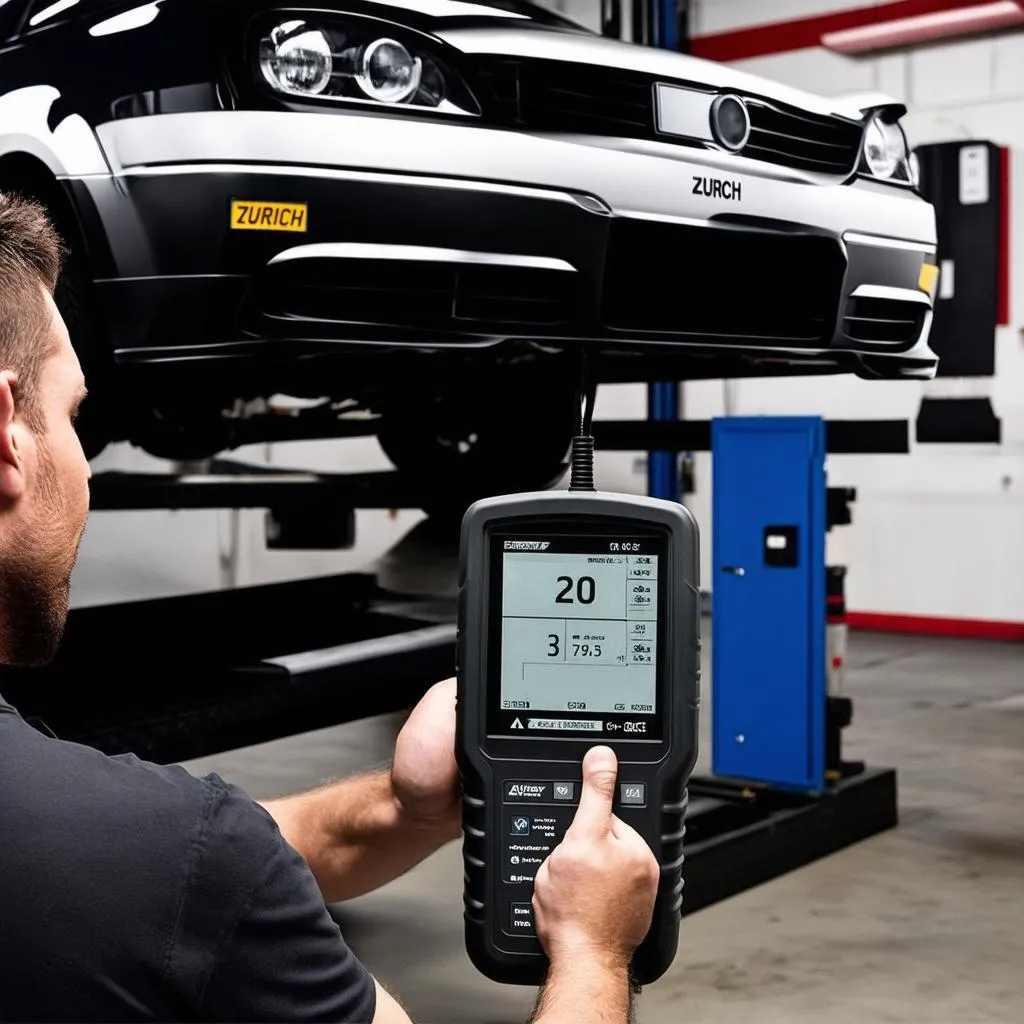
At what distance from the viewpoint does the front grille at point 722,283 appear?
8.30ft

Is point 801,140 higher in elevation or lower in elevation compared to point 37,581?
higher

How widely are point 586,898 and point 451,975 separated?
1.57 meters

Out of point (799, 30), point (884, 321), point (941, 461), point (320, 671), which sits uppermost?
point (799, 30)

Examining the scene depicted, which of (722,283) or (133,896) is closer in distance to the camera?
(133,896)

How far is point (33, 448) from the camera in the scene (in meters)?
0.83

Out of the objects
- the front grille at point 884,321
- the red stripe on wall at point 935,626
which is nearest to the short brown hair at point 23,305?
the front grille at point 884,321

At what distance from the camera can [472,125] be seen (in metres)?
2.34

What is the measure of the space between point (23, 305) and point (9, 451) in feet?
0.28

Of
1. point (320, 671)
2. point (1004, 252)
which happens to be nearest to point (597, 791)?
point (320, 671)

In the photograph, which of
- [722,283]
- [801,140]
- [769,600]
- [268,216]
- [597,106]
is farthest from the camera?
[769,600]

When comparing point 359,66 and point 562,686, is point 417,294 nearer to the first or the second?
point 359,66

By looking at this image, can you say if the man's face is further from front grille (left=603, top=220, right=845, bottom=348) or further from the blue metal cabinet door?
the blue metal cabinet door

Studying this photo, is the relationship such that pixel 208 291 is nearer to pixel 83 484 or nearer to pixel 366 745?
pixel 83 484

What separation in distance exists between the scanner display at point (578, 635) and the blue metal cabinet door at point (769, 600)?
7.31ft
